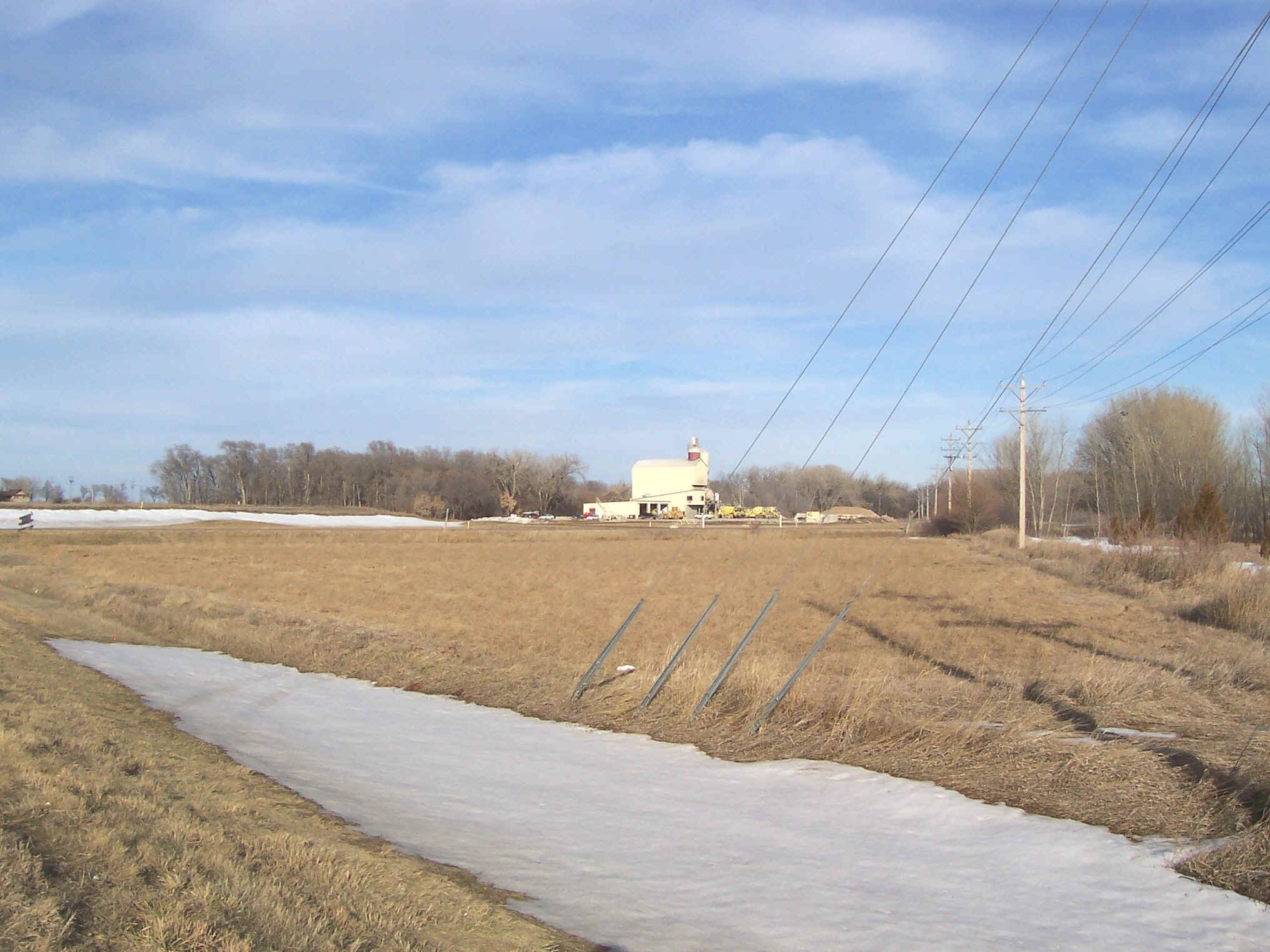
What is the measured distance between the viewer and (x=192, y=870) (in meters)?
4.51

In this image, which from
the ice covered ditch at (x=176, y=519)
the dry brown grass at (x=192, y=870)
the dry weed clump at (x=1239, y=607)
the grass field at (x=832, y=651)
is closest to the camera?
the dry brown grass at (x=192, y=870)

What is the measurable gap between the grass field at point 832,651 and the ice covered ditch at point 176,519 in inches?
698

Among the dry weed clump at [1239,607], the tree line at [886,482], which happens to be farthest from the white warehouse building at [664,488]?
the dry weed clump at [1239,607]

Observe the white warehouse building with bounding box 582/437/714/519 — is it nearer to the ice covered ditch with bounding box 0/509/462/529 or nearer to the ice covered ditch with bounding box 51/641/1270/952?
the ice covered ditch with bounding box 0/509/462/529

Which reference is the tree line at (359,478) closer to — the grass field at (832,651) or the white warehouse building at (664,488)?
the white warehouse building at (664,488)

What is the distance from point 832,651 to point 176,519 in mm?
63146

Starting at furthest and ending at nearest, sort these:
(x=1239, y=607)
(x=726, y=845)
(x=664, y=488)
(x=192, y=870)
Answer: (x=664, y=488), (x=1239, y=607), (x=726, y=845), (x=192, y=870)

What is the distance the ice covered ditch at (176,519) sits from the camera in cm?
5999

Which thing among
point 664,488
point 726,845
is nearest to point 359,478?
point 664,488

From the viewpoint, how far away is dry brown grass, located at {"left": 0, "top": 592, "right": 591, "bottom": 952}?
3.83 m

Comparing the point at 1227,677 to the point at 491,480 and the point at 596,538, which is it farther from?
the point at 491,480

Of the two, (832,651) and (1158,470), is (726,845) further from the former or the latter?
(1158,470)

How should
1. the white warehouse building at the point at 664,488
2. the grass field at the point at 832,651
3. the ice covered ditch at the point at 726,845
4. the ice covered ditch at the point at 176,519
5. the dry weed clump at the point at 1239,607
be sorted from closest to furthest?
the ice covered ditch at the point at 726,845 < the grass field at the point at 832,651 < the dry weed clump at the point at 1239,607 < the ice covered ditch at the point at 176,519 < the white warehouse building at the point at 664,488

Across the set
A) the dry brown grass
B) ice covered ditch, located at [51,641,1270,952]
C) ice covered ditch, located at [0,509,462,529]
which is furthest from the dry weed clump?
ice covered ditch, located at [0,509,462,529]
